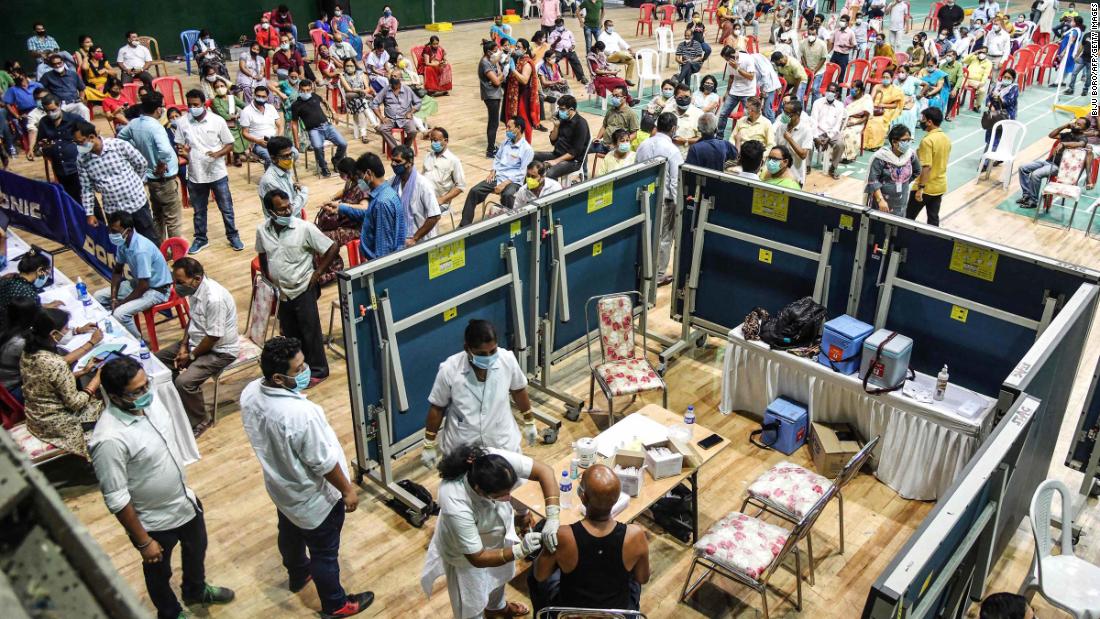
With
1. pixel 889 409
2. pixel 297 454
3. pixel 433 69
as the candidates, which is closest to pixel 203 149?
pixel 297 454

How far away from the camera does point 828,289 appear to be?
661cm

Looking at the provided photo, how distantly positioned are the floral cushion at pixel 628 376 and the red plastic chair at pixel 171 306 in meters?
3.44

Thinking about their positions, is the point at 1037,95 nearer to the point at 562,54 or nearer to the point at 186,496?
the point at 562,54

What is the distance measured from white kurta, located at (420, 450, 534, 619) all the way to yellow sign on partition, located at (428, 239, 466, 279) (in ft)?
6.00

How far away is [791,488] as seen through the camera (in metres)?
5.26

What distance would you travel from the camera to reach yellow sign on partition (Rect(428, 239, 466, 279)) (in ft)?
18.5

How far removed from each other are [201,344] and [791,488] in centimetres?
421

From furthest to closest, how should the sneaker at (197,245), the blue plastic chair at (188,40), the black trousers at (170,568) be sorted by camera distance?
the blue plastic chair at (188,40) < the sneaker at (197,245) < the black trousers at (170,568)

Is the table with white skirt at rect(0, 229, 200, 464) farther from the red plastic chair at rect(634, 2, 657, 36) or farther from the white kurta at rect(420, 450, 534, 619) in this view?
the red plastic chair at rect(634, 2, 657, 36)

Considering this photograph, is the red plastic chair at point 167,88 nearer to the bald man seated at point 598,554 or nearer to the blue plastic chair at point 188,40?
the blue plastic chair at point 188,40

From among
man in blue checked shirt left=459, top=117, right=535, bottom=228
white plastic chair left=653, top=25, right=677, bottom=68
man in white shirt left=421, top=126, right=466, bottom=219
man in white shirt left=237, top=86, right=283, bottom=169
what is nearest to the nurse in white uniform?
man in white shirt left=421, top=126, right=466, bottom=219

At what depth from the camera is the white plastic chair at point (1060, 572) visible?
4.27 metres

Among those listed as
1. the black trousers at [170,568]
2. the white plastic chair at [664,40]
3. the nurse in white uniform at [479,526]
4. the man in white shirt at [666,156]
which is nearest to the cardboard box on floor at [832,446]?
the man in white shirt at [666,156]

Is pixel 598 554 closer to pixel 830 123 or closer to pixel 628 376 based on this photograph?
pixel 628 376
